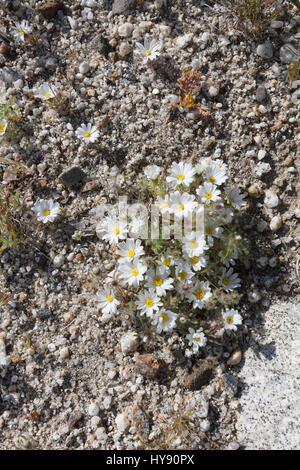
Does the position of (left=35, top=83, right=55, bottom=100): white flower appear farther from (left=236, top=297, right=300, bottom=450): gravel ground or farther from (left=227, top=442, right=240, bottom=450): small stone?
(left=227, top=442, right=240, bottom=450): small stone

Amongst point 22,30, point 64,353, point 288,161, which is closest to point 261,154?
point 288,161

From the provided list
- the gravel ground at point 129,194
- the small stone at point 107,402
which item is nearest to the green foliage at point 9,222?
the gravel ground at point 129,194

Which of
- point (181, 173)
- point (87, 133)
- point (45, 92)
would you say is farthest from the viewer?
point (45, 92)

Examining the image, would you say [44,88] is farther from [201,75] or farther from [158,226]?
[158,226]

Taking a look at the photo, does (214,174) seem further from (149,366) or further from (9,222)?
(9,222)

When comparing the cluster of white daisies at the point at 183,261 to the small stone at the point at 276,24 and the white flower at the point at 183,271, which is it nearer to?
the white flower at the point at 183,271

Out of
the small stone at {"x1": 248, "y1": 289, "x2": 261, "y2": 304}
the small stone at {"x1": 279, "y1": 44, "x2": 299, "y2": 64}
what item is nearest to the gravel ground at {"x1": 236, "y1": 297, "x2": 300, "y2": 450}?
the small stone at {"x1": 248, "y1": 289, "x2": 261, "y2": 304}
